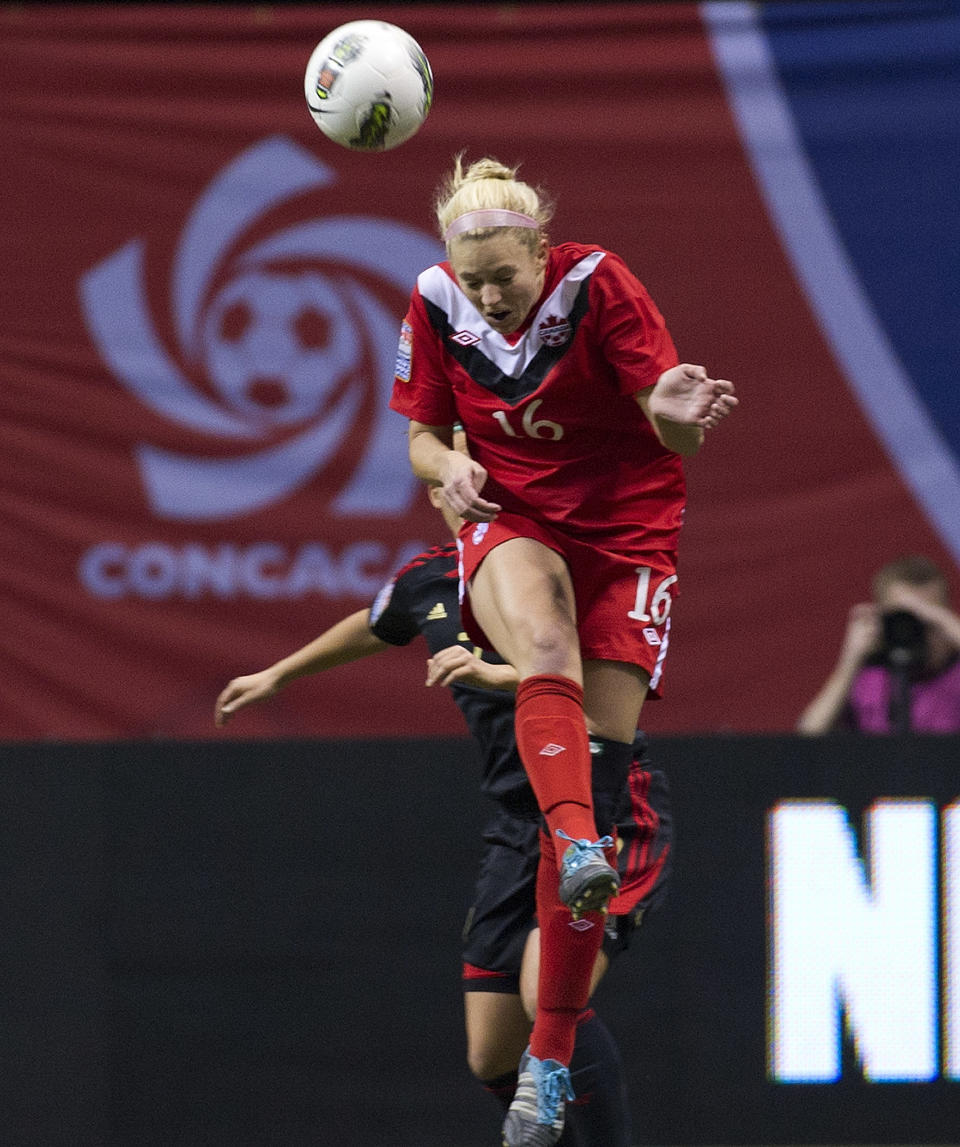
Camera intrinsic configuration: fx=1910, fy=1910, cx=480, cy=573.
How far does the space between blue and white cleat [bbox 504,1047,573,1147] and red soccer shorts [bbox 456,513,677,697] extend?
2.70 ft

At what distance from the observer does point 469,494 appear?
3660 mm

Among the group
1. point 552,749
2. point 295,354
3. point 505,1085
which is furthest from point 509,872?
point 295,354

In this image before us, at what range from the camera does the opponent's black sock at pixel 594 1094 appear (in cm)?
410

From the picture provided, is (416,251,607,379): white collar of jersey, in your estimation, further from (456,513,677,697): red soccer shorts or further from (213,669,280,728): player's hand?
(213,669,280,728): player's hand

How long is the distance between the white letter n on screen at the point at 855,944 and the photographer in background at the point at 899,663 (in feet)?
1.35

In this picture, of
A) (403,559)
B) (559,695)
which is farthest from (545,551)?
(403,559)

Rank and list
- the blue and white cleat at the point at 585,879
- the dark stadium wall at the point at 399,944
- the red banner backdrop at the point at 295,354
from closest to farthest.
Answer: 1. the blue and white cleat at the point at 585,879
2. the dark stadium wall at the point at 399,944
3. the red banner backdrop at the point at 295,354

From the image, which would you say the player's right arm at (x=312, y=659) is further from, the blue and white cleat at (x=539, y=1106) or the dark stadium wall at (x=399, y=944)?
the blue and white cleat at (x=539, y=1106)

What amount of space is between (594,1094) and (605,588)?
1.10 metres

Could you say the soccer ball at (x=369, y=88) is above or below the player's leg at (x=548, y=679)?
above

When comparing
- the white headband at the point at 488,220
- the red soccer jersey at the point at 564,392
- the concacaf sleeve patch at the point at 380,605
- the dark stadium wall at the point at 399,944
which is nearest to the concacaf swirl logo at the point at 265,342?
the dark stadium wall at the point at 399,944

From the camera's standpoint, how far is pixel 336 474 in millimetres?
6820

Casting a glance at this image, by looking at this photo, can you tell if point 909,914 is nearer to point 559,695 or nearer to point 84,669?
point 559,695

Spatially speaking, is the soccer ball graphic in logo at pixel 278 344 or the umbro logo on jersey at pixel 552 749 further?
the soccer ball graphic in logo at pixel 278 344
